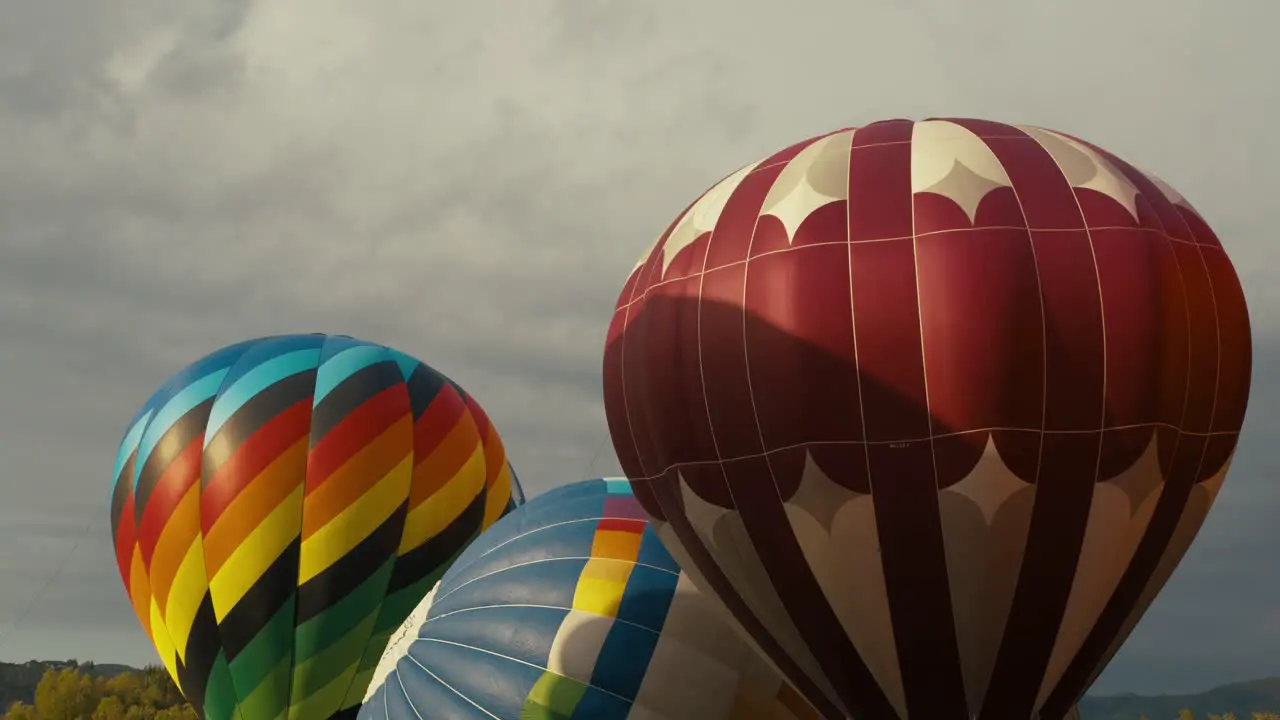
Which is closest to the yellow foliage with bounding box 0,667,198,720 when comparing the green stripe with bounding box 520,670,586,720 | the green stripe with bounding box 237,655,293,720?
the green stripe with bounding box 237,655,293,720

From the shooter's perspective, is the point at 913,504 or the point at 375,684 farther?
the point at 375,684

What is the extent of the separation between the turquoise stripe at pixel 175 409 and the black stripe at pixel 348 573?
9.13 feet

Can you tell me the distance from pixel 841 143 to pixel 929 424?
8.25 ft

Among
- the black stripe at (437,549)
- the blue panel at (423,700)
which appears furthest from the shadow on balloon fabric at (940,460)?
the black stripe at (437,549)

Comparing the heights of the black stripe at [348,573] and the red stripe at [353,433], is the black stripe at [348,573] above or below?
below

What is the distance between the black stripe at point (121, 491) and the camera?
19.2 metres

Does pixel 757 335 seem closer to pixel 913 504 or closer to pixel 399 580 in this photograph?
pixel 913 504

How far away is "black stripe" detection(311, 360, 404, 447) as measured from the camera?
18.6 metres

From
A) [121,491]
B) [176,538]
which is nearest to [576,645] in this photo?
[176,538]

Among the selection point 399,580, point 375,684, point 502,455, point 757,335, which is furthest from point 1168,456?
point 502,455

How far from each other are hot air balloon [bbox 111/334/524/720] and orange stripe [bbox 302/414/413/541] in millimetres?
17

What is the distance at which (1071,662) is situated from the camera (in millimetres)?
11117

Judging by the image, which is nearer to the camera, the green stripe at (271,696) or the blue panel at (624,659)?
the blue panel at (624,659)

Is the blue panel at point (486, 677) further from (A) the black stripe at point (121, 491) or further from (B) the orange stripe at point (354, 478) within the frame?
(A) the black stripe at point (121, 491)
